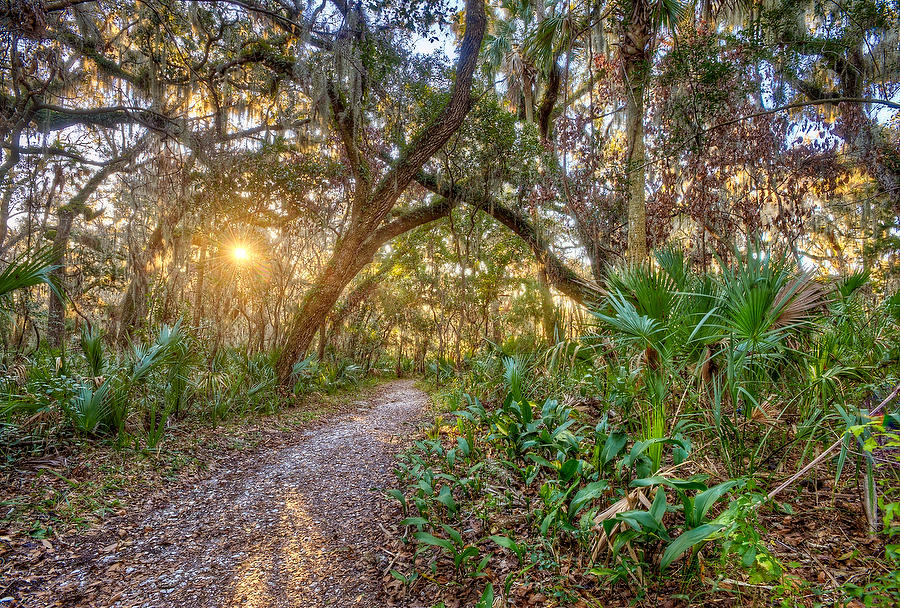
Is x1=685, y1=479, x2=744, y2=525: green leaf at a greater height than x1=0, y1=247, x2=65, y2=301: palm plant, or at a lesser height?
lesser

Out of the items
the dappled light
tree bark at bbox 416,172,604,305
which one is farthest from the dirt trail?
tree bark at bbox 416,172,604,305

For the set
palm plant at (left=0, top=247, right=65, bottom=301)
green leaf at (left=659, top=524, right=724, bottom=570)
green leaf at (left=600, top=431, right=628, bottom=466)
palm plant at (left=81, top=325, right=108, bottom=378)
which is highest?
palm plant at (left=0, top=247, right=65, bottom=301)

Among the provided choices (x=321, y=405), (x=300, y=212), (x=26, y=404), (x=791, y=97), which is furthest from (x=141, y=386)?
(x=791, y=97)

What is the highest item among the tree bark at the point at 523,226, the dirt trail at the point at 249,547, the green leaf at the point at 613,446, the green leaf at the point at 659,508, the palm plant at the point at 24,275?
the tree bark at the point at 523,226

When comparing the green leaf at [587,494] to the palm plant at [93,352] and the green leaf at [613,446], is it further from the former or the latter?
the palm plant at [93,352]

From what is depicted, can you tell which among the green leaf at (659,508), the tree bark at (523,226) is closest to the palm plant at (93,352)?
the green leaf at (659,508)

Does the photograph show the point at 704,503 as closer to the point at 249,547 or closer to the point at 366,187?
the point at 249,547

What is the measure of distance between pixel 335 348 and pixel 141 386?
8630 millimetres

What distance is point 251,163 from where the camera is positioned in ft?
25.5

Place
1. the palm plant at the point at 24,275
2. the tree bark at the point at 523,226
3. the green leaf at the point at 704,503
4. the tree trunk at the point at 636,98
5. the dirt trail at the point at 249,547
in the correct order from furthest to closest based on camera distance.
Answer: the tree bark at the point at 523,226 < the tree trunk at the point at 636,98 < the palm plant at the point at 24,275 < the dirt trail at the point at 249,547 < the green leaf at the point at 704,503

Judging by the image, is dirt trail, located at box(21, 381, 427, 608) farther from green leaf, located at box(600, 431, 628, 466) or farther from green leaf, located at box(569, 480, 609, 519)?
green leaf, located at box(600, 431, 628, 466)

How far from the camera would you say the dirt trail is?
A: 7.27ft

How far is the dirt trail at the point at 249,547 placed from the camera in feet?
7.27

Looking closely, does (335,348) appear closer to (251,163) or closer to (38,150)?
(251,163)
